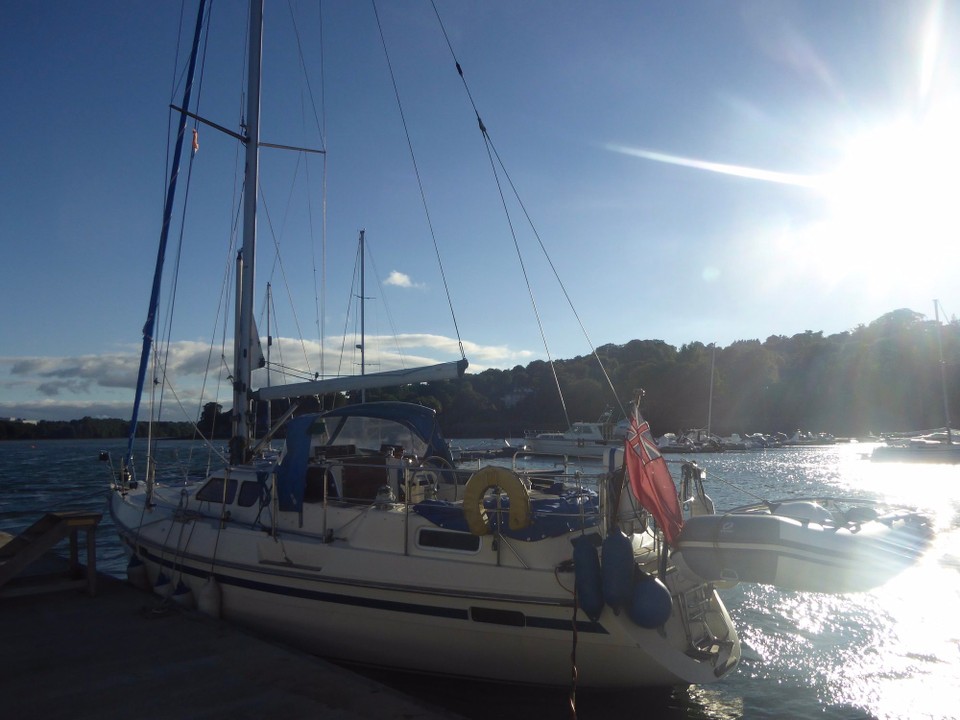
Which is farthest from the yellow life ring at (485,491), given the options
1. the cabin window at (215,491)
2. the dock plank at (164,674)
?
the cabin window at (215,491)

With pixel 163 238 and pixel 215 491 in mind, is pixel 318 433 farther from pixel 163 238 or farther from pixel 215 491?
pixel 163 238

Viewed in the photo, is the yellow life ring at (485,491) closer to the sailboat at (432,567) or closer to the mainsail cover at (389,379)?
the sailboat at (432,567)

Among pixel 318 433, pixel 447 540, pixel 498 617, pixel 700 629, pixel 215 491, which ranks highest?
pixel 318 433

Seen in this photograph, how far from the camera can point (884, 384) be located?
82938mm

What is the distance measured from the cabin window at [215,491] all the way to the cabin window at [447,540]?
10.8ft

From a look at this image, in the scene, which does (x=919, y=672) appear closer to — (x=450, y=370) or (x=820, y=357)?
(x=450, y=370)

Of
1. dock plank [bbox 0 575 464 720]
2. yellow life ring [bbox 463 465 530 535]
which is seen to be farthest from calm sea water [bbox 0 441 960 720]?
yellow life ring [bbox 463 465 530 535]

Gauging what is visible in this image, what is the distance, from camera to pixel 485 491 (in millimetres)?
6930

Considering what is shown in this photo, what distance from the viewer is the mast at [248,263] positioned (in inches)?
423

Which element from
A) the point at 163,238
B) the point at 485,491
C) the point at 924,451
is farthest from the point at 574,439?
the point at 485,491

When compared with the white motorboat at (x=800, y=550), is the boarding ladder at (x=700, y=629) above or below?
below

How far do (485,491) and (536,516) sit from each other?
698mm

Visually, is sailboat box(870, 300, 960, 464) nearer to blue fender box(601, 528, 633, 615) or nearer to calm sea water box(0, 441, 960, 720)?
calm sea water box(0, 441, 960, 720)

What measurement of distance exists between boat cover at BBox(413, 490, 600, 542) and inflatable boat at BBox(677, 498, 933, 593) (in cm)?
109
